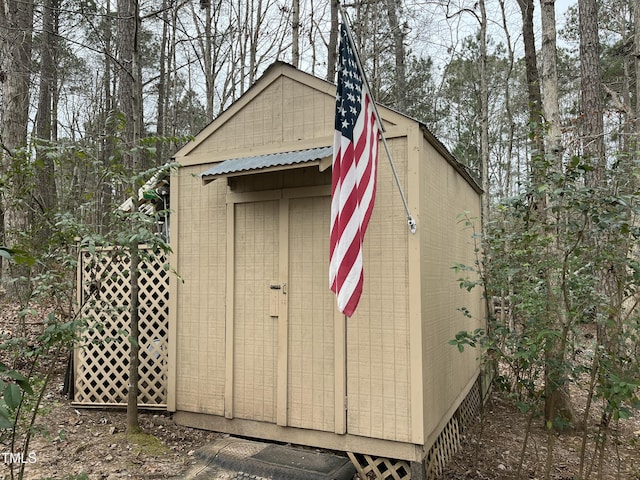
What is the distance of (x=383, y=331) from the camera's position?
345 cm

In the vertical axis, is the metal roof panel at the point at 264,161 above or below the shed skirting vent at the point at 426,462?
above

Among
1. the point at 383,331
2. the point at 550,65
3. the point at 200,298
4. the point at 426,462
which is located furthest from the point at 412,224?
the point at 550,65

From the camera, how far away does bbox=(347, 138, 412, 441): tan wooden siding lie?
3.36 metres

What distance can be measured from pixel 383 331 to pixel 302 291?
79cm

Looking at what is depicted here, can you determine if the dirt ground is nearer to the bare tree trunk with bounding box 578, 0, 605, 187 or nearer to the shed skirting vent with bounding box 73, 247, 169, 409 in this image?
the shed skirting vent with bounding box 73, 247, 169, 409

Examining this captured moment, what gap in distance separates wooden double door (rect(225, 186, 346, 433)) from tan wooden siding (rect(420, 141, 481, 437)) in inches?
28.7

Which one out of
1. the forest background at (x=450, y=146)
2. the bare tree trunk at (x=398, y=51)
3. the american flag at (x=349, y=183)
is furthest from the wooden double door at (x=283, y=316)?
the bare tree trunk at (x=398, y=51)

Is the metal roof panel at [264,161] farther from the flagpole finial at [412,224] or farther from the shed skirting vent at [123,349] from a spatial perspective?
the shed skirting vent at [123,349]

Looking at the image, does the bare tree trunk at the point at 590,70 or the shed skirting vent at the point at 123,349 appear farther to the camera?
the bare tree trunk at the point at 590,70

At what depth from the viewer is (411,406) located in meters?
3.28

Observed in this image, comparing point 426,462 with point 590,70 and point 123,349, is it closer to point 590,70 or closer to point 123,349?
point 123,349

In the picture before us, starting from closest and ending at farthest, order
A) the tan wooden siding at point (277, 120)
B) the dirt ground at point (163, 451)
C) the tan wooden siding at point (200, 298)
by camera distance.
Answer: the dirt ground at point (163, 451) → the tan wooden siding at point (277, 120) → the tan wooden siding at point (200, 298)

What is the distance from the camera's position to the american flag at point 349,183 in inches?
94.1

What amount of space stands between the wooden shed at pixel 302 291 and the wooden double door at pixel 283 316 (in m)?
0.01
